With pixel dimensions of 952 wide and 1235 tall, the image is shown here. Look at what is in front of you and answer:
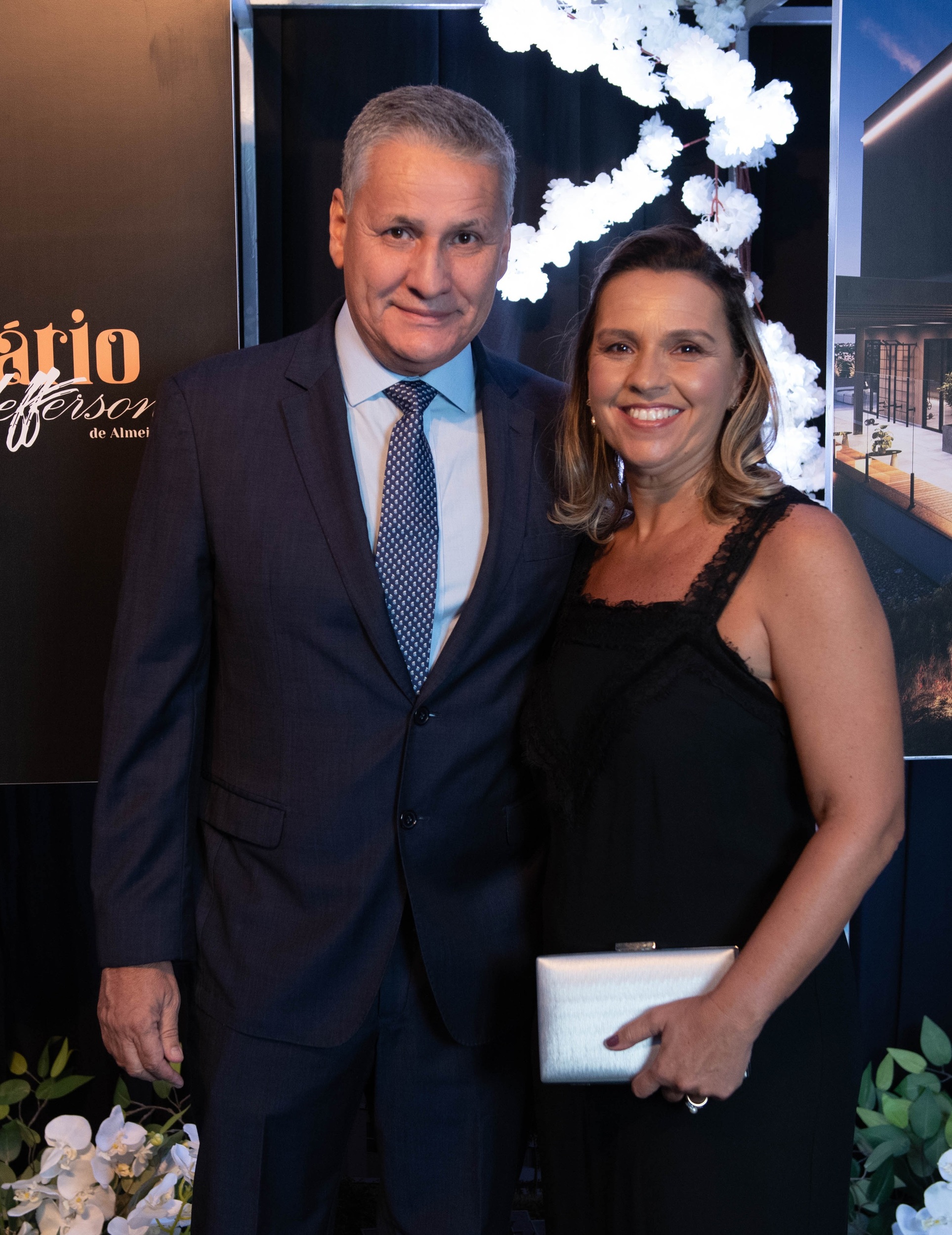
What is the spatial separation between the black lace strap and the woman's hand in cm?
44

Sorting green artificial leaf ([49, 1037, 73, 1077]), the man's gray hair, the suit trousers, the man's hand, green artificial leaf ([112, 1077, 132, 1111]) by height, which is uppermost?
the man's gray hair

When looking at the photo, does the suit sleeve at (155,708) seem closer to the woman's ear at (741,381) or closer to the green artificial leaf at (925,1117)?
the woman's ear at (741,381)

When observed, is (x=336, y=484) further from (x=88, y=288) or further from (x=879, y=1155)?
(x=879, y=1155)

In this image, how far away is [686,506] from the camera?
1459 millimetres

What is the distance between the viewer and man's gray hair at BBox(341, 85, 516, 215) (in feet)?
4.73

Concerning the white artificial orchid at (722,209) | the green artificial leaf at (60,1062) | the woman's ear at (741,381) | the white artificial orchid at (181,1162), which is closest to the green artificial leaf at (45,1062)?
the green artificial leaf at (60,1062)

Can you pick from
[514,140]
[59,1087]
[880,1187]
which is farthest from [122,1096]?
[514,140]

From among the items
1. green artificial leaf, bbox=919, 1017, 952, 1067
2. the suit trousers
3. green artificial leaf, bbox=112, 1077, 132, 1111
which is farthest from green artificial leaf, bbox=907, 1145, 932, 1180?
green artificial leaf, bbox=112, 1077, 132, 1111

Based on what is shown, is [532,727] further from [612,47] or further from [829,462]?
[612,47]

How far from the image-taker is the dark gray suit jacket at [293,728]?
4.69 feet

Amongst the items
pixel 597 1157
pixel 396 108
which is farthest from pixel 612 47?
pixel 597 1157

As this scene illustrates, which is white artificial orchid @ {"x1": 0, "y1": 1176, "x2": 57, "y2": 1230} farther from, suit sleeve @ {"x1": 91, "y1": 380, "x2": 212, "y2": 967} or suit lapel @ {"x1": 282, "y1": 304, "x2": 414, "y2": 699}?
suit lapel @ {"x1": 282, "y1": 304, "x2": 414, "y2": 699}

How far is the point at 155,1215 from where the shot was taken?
2.13 metres

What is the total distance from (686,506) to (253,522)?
0.57 meters
